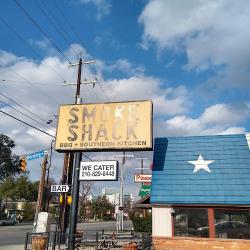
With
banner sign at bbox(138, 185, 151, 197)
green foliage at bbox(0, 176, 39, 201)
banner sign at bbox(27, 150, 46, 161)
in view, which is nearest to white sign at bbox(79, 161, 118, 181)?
banner sign at bbox(27, 150, 46, 161)

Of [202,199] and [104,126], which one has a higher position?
[104,126]

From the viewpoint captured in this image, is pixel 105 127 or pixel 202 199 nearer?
pixel 202 199

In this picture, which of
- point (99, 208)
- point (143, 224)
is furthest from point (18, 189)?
point (143, 224)

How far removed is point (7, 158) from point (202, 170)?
6352 cm

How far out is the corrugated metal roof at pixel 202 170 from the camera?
18.5 m

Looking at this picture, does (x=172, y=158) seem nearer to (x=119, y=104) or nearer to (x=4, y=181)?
(x=119, y=104)

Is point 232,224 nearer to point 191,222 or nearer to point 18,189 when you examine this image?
point 191,222

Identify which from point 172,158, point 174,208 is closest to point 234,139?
point 172,158

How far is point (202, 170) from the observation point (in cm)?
1989

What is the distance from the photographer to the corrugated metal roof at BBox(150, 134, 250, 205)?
1845 cm

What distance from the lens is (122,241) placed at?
2170 centimetres

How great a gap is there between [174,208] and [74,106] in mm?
7627

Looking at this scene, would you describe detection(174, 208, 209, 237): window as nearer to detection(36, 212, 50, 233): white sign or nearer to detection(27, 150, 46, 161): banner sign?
detection(36, 212, 50, 233): white sign

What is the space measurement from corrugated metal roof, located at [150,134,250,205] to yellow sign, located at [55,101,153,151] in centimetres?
267
